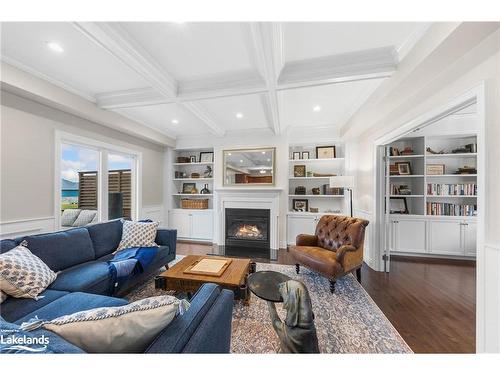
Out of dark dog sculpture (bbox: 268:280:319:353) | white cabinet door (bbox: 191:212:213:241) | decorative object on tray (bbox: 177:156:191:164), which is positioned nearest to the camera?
dark dog sculpture (bbox: 268:280:319:353)

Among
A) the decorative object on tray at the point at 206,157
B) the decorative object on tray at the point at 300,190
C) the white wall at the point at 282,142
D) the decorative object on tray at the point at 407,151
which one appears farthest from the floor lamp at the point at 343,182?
the decorative object on tray at the point at 206,157

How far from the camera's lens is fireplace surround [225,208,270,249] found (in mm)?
4258

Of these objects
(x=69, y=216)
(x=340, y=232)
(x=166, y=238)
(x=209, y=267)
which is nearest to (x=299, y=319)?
(x=209, y=267)

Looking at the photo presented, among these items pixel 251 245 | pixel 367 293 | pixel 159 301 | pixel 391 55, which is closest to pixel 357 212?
pixel 367 293

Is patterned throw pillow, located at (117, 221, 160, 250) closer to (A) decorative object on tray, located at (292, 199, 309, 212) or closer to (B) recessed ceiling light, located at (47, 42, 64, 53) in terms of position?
(B) recessed ceiling light, located at (47, 42, 64, 53)

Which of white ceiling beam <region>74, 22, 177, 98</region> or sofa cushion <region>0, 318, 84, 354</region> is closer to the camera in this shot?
sofa cushion <region>0, 318, 84, 354</region>

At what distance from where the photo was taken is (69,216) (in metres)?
2.92

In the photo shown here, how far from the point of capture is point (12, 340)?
0.67 metres

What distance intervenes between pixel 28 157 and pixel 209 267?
8.22 ft

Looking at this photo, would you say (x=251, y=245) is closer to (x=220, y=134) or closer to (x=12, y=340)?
(x=220, y=134)

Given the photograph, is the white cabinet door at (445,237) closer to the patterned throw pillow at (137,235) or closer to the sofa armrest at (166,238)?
the sofa armrest at (166,238)

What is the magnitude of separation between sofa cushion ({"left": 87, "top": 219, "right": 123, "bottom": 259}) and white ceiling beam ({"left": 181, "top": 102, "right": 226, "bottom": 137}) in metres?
1.96

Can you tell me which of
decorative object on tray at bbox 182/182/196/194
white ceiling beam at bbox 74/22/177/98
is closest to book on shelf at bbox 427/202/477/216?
white ceiling beam at bbox 74/22/177/98

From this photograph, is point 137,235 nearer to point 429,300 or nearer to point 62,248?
point 62,248
